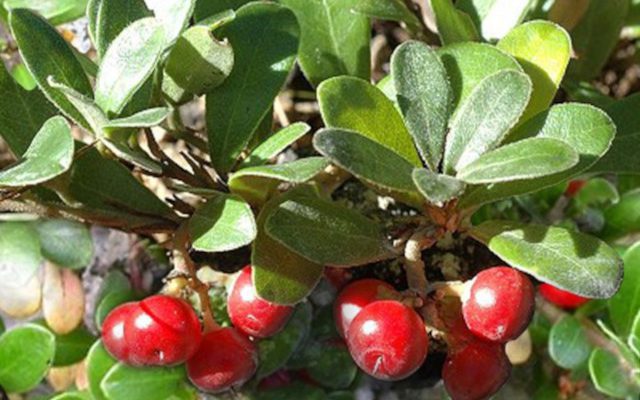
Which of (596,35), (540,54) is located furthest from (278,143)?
(596,35)

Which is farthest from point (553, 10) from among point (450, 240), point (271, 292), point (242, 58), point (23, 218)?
point (23, 218)

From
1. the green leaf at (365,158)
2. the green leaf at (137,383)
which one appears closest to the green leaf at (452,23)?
the green leaf at (365,158)

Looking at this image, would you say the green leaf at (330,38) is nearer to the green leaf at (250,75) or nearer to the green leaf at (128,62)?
the green leaf at (250,75)

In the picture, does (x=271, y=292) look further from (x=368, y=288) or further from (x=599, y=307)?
(x=599, y=307)

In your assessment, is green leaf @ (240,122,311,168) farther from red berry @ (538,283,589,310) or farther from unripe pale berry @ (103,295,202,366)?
red berry @ (538,283,589,310)

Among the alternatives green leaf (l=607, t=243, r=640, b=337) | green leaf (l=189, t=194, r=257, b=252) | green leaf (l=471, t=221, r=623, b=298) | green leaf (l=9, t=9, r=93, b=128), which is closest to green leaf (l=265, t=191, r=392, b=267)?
green leaf (l=189, t=194, r=257, b=252)

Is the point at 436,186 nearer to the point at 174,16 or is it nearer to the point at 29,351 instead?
the point at 174,16
